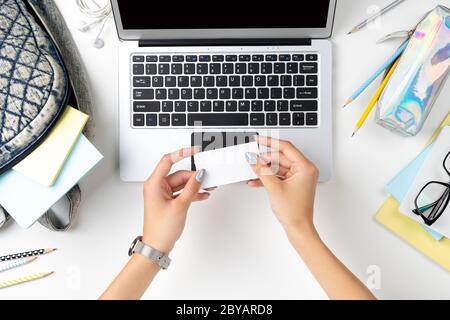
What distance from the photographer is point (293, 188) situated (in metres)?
0.72

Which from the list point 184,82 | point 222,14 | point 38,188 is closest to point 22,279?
point 38,188

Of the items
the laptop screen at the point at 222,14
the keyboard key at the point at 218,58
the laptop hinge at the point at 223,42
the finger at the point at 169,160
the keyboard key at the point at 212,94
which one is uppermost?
the laptop screen at the point at 222,14

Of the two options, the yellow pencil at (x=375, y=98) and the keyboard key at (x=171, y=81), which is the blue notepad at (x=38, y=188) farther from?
the yellow pencil at (x=375, y=98)

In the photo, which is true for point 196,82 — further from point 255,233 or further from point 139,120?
point 255,233

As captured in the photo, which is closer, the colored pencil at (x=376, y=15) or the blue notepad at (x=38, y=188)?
the blue notepad at (x=38, y=188)

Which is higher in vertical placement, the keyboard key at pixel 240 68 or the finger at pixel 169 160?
the keyboard key at pixel 240 68

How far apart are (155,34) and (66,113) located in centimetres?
19

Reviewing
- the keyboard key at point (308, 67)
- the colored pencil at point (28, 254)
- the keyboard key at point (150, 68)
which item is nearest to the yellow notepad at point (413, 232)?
the keyboard key at point (308, 67)

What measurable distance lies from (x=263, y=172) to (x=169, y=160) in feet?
0.48

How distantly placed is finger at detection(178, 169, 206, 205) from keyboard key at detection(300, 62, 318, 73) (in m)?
0.23

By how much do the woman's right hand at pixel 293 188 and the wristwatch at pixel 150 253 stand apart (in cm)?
19

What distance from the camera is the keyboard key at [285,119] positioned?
0.77 metres

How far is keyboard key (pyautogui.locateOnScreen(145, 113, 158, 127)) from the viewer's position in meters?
0.77
